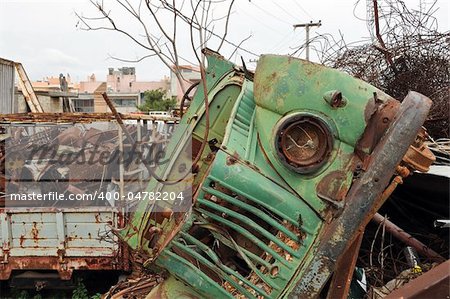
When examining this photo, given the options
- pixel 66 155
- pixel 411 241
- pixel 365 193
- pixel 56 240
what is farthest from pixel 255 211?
pixel 66 155

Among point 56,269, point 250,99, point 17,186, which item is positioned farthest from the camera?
point 17,186

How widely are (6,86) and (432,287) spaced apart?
1217 centimetres

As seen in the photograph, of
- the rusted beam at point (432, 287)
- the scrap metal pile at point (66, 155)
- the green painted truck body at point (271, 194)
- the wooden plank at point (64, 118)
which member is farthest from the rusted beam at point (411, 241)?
the wooden plank at point (64, 118)

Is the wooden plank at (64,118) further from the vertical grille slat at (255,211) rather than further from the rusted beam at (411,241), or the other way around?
the vertical grille slat at (255,211)

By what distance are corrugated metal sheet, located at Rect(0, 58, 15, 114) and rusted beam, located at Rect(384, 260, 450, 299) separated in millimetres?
11875

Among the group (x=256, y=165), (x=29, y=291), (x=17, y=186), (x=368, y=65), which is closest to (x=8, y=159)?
(x=17, y=186)

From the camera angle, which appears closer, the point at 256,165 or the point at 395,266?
the point at 256,165

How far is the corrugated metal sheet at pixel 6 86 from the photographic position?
11.5 m

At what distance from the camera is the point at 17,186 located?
237 inches

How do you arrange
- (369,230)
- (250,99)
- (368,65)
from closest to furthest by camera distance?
(250,99) → (369,230) → (368,65)

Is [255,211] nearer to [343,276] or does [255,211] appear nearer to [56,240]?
[343,276]

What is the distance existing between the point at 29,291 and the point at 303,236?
15.5 feet

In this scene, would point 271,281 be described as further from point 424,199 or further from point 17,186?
point 17,186

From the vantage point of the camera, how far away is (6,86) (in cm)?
1163
